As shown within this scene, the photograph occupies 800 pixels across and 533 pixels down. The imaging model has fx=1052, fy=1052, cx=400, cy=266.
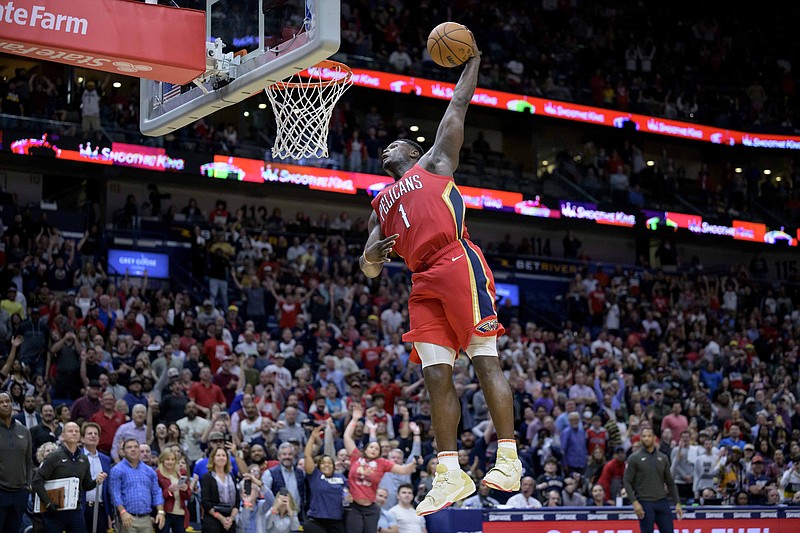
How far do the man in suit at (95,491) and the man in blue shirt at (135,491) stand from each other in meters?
0.37

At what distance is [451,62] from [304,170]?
20.5m

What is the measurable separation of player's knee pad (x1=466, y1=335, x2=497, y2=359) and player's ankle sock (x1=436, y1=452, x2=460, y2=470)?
0.58 metres

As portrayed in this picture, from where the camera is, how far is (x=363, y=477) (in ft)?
43.2

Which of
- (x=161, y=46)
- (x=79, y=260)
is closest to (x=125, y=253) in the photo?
(x=79, y=260)

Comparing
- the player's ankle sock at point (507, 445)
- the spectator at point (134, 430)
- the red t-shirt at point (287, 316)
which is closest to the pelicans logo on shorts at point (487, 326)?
the player's ankle sock at point (507, 445)

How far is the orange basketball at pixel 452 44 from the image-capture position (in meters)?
6.18

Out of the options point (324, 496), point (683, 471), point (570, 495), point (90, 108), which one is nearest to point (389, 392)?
point (570, 495)

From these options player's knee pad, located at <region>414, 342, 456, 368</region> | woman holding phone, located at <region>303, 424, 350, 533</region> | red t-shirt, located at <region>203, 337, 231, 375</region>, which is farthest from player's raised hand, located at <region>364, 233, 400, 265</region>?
red t-shirt, located at <region>203, 337, 231, 375</region>

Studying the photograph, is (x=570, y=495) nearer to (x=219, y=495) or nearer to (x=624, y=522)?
(x=624, y=522)

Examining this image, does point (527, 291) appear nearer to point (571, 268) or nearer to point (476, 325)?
point (571, 268)

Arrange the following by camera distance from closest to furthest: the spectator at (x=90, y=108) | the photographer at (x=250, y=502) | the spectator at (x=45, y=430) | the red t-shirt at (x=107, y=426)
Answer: the photographer at (x=250, y=502), the spectator at (x=45, y=430), the red t-shirt at (x=107, y=426), the spectator at (x=90, y=108)

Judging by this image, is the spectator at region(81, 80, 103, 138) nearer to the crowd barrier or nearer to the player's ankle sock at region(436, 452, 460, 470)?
the crowd barrier

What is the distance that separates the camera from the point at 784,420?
68.2 feet

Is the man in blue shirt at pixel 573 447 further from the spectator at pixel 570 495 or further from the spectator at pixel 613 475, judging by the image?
the spectator at pixel 570 495
